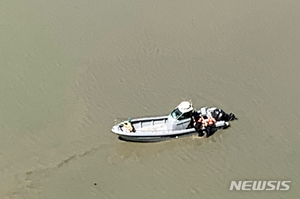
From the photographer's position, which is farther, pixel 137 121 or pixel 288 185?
pixel 137 121

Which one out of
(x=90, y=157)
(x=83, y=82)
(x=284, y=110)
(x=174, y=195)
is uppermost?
(x=83, y=82)

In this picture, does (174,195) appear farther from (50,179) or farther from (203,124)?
(50,179)

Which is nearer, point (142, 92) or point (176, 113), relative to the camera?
point (176, 113)

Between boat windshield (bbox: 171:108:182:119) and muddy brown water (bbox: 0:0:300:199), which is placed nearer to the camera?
muddy brown water (bbox: 0:0:300:199)

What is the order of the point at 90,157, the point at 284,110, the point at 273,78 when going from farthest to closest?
the point at 273,78 < the point at 284,110 < the point at 90,157

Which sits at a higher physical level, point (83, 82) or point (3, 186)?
point (83, 82)

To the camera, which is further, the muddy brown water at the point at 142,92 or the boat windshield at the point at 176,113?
the boat windshield at the point at 176,113

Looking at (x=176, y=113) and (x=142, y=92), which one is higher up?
(x=142, y=92)

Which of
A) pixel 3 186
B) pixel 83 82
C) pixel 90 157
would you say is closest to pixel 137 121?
pixel 90 157
